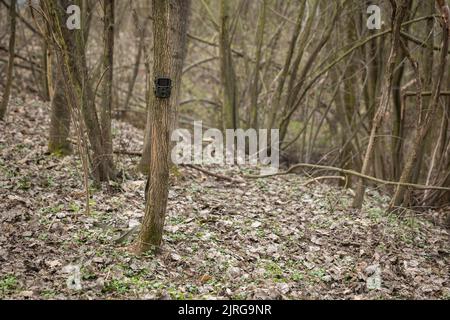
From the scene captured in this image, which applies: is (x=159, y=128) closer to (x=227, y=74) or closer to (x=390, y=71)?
(x=390, y=71)

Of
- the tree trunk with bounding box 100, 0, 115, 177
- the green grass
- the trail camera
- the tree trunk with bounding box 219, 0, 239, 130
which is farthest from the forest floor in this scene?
the tree trunk with bounding box 219, 0, 239, 130

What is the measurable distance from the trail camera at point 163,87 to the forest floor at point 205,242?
1.71 m

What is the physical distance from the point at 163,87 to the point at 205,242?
201cm

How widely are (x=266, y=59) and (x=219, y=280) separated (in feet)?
27.1

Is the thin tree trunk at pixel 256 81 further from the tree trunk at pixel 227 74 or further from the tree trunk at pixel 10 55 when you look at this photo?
Answer: the tree trunk at pixel 10 55

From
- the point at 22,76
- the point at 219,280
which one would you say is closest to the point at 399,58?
the point at 219,280

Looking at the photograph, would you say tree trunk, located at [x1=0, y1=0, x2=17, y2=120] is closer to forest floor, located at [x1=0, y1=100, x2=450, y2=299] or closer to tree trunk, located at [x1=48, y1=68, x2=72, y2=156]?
forest floor, located at [x1=0, y1=100, x2=450, y2=299]

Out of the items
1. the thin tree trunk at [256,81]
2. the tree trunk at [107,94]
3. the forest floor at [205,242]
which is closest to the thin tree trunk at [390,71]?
the forest floor at [205,242]

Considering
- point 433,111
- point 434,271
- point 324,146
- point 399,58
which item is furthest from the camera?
point 324,146

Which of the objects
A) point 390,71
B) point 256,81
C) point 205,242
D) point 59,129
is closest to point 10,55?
point 59,129

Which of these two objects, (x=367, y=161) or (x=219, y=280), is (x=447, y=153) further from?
(x=219, y=280)

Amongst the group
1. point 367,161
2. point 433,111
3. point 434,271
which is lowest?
point 434,271

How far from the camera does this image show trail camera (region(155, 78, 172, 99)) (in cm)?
518

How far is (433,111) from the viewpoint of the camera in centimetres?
734
